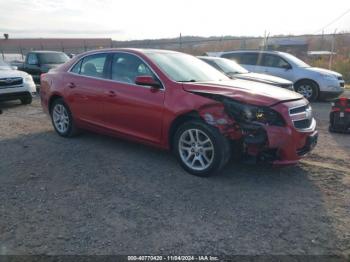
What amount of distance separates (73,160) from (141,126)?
3.88ft

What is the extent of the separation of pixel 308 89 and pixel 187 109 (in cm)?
812

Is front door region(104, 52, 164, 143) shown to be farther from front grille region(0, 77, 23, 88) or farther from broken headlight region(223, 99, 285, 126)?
front grille region(0, 77, 23, 88)

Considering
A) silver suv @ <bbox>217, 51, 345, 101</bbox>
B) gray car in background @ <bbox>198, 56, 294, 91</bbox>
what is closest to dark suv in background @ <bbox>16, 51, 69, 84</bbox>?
gray car in background @ <bbox>198, 56, 294, 91</bbox>

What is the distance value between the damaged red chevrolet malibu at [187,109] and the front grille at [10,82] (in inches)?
173

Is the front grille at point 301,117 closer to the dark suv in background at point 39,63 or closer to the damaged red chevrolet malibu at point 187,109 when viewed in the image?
the damaged red chevrolet malibu at point 187,109

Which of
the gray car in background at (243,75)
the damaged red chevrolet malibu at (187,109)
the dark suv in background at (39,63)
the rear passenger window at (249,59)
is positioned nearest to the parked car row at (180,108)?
the damaged red chevrolet malibu at (187,109)

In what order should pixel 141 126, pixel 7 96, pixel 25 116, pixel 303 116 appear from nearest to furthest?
pixel 303 116
pixel 141 126
pixel 25 116
pixel 7 96

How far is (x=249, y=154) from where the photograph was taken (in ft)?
13.8

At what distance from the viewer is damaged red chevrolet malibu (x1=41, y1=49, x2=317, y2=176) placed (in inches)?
163

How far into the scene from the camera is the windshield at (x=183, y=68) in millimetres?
4902

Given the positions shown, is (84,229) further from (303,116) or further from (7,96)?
(7,96)

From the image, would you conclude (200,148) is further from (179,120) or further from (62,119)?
(62,119)

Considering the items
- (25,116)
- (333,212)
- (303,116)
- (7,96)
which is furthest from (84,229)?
(7,96)

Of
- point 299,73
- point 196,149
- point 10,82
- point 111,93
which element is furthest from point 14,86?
point 299,73
